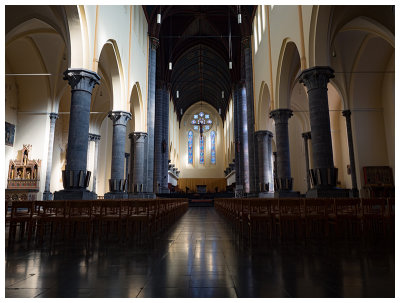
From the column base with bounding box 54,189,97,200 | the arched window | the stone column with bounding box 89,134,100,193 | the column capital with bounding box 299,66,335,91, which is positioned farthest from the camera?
the arched window

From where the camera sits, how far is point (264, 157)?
52.2ft

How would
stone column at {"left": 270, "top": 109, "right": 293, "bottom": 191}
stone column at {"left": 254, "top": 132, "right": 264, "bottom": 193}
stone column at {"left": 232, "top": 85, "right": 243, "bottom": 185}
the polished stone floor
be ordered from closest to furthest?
the polished stone floor, stone column at {"left": 270, "top": 109, "right": 293, "bottom": 191}, stone column at {"left": 254, "top": 132, "right": 264, "bottom": 193}, stone column at {"left": 232, "top": 85, "right": 243, "bottom": 185}

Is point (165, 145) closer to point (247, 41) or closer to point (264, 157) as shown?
point (247, 41)

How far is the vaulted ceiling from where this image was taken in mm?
21183

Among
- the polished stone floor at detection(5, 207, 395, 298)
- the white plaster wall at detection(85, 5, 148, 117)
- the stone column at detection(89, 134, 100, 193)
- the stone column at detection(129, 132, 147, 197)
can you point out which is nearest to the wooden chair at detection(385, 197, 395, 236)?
the polished stone floor at detection(5, 207, 395, 298)

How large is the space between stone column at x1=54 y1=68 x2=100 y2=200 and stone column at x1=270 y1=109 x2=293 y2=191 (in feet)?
26.5

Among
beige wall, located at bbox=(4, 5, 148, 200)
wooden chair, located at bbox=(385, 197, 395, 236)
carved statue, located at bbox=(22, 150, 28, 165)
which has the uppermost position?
beige wall, located at bbox=(4, 5, 148, 200)

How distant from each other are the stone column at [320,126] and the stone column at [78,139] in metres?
7.22

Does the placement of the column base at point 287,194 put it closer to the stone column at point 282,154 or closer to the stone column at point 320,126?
the stone column at point 282,154

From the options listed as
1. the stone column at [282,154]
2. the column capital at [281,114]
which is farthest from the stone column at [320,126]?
the column capital at [281,114]

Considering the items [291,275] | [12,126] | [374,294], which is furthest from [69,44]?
[374,294]

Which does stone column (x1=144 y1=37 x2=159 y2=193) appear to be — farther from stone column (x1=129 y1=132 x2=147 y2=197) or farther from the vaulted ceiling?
the vaulted ceiling

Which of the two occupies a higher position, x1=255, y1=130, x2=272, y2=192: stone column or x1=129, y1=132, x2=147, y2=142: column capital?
x1=129, y1=132, x2=147, y2=142: column capital

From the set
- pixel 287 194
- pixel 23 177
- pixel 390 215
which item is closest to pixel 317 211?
pixel 390 215
